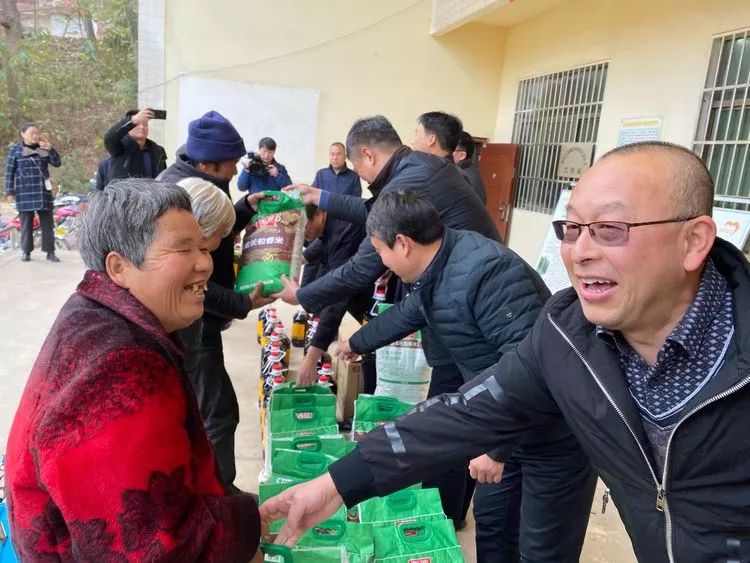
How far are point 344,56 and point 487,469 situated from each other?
775cm

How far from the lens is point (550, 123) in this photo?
7.57 meters

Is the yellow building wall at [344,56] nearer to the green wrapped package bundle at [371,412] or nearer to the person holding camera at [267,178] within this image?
the person holding camera at [267,178]

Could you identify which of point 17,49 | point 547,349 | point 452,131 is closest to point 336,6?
point 452,131

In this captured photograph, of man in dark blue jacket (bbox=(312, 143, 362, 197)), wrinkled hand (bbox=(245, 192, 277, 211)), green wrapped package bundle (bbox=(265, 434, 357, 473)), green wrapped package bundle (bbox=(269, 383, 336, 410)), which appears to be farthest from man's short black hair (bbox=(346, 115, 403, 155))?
man in dark blue jacket (bbox=(312, 143, 362, 197))

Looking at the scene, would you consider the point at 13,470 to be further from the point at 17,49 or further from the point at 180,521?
the point at 17,49

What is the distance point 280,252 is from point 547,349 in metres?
1.24

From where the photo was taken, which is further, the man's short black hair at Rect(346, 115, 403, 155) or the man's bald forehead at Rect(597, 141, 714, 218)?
the man's short black hair at Rect(346, 115, 403, 155)

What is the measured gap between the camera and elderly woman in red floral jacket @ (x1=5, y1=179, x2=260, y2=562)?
806 millimetres

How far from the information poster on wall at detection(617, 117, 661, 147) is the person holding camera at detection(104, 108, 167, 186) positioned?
4.77 meters

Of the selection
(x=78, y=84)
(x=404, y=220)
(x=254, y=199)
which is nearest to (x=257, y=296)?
(x=254, y=199)

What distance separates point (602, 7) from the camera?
6406 mm

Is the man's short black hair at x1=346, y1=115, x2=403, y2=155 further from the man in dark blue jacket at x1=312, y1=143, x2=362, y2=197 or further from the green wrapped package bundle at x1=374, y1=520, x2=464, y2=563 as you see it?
the man in dark blue jacket at x1=312, y1=143, x2=362, y2=197

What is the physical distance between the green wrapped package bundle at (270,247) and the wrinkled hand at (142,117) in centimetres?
225

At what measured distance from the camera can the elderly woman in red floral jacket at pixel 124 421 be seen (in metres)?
0.81
